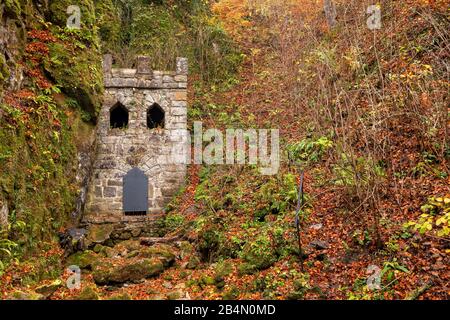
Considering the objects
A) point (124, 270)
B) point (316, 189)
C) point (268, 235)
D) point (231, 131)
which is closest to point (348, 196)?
point (316, 189)

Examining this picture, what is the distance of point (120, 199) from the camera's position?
11.5 metres

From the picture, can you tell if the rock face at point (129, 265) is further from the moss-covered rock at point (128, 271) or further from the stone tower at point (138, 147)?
the stone tower at point (138, 147)

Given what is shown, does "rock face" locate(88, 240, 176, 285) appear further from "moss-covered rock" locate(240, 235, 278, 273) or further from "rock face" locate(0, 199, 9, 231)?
"rock face" locate(0, 199, 9, 231)

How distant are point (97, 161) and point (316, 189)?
6.96 m

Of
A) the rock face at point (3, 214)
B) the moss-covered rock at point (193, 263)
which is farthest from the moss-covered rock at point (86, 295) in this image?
the moss-covered rock at point (193, 263)

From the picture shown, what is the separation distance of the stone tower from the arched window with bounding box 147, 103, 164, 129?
0.18m

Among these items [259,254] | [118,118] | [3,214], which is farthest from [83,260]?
[118,118]

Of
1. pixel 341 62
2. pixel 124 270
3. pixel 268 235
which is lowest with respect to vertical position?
pixel 124 270

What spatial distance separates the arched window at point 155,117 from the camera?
12.3m

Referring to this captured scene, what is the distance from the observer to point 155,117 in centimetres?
1262

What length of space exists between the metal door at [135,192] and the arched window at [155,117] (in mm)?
1693

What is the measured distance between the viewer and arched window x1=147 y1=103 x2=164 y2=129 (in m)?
12.3

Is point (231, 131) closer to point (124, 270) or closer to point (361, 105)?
point (361, 105)

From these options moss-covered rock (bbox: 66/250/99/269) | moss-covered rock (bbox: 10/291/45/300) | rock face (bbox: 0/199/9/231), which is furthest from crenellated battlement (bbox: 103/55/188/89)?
moss-covered rock (bbox: 10/291/45/300)
